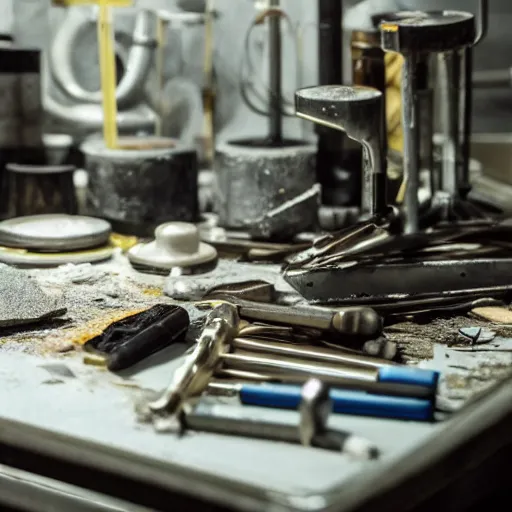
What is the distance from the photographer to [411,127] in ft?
2.85

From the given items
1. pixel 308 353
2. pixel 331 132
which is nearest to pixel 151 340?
pixel 308 353

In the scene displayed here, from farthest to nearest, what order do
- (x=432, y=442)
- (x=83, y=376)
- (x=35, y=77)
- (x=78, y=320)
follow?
1. (x=35, y=77)
2. (x=78, y=320)
3. (x=83, y=376)
4. (x=432, y=442)

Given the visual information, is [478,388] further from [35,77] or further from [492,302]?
[35,77]

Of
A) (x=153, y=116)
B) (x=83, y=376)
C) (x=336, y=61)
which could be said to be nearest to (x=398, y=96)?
(x=336, y=61)

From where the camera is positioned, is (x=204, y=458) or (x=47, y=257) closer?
(x=204, y=458)

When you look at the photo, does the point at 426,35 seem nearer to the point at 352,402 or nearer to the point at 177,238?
the point at 177,238

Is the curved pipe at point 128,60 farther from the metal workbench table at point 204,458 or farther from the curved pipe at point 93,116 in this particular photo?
the metal workbench table at point 204,458

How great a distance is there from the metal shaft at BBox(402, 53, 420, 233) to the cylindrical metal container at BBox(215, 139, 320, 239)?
0.12 m

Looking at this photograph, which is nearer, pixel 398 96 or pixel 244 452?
pixel 244 452

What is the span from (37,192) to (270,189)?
0.82ft

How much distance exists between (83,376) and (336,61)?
0.56 metres

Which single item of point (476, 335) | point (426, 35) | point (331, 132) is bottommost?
point (476, 335)

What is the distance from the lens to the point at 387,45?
85 centimetres

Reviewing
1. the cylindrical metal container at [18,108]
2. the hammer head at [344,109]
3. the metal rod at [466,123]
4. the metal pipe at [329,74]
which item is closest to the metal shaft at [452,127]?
the metal rod at [466,123]
